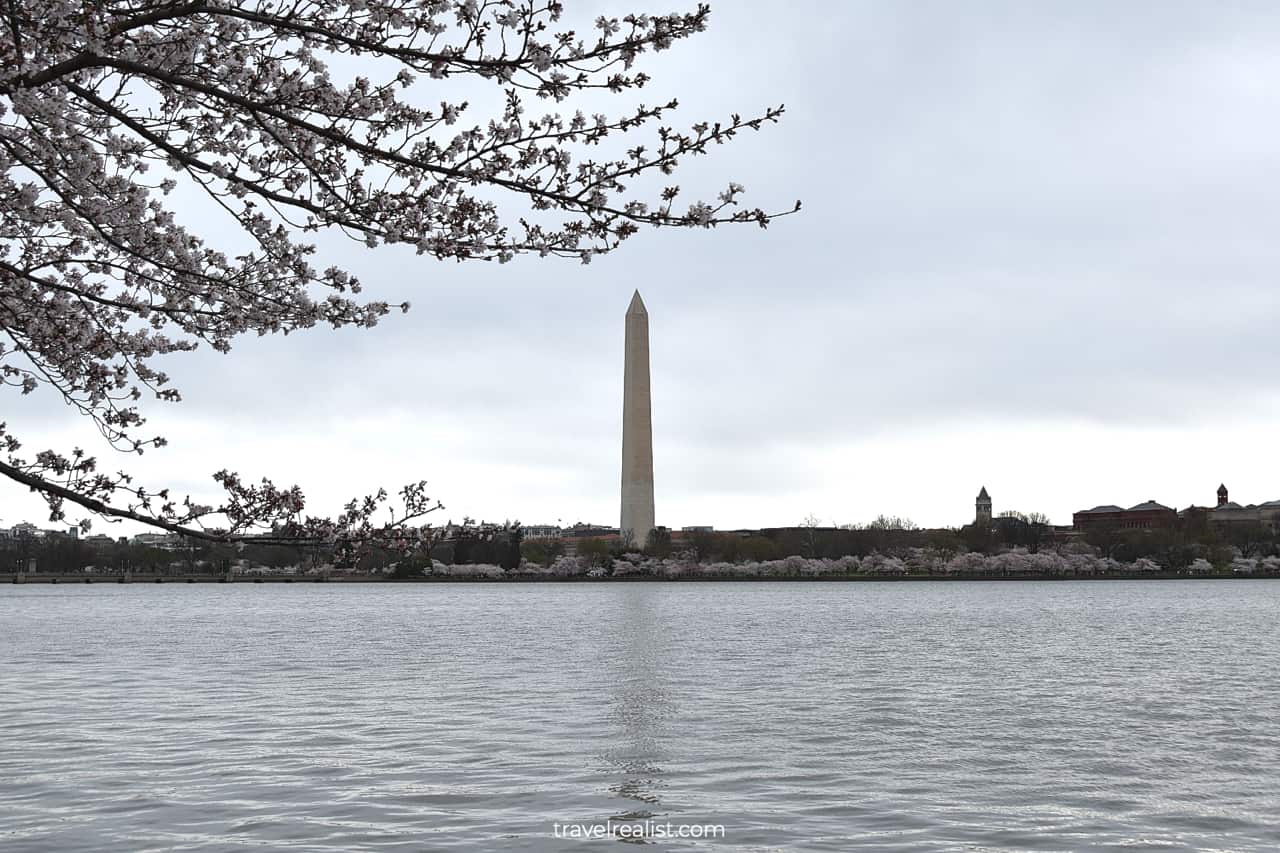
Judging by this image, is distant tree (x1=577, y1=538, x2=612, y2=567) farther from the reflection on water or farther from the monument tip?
the reflection on water

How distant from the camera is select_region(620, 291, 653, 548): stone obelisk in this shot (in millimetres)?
77750

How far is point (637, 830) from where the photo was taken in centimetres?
946

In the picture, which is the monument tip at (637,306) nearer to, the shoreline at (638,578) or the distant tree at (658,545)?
the distant tree at (658,545)

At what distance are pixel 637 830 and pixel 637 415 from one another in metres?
69.8

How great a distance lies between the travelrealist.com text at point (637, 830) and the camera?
30.4ft

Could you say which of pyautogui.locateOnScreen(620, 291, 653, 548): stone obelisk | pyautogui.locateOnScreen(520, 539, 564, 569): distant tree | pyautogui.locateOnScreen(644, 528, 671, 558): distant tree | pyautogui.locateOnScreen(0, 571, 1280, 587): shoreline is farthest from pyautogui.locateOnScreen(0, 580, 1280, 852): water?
pyautogui.locateOnScreen(520, 539, 564, 569): distant tree

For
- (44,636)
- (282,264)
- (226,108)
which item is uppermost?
(226,108)

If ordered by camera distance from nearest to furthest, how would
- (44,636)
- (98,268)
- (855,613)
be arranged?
(98,268) < (44,636) < (855,613)

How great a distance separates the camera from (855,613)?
175 ft

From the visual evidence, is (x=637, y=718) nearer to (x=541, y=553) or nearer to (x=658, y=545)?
(x=658, y=545)

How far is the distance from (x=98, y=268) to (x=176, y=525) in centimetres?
224

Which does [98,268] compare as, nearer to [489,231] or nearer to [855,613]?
[489,231]

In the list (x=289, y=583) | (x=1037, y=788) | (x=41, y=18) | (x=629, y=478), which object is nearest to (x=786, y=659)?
(x=1037, y=788)

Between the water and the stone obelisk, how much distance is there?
47945 mm
